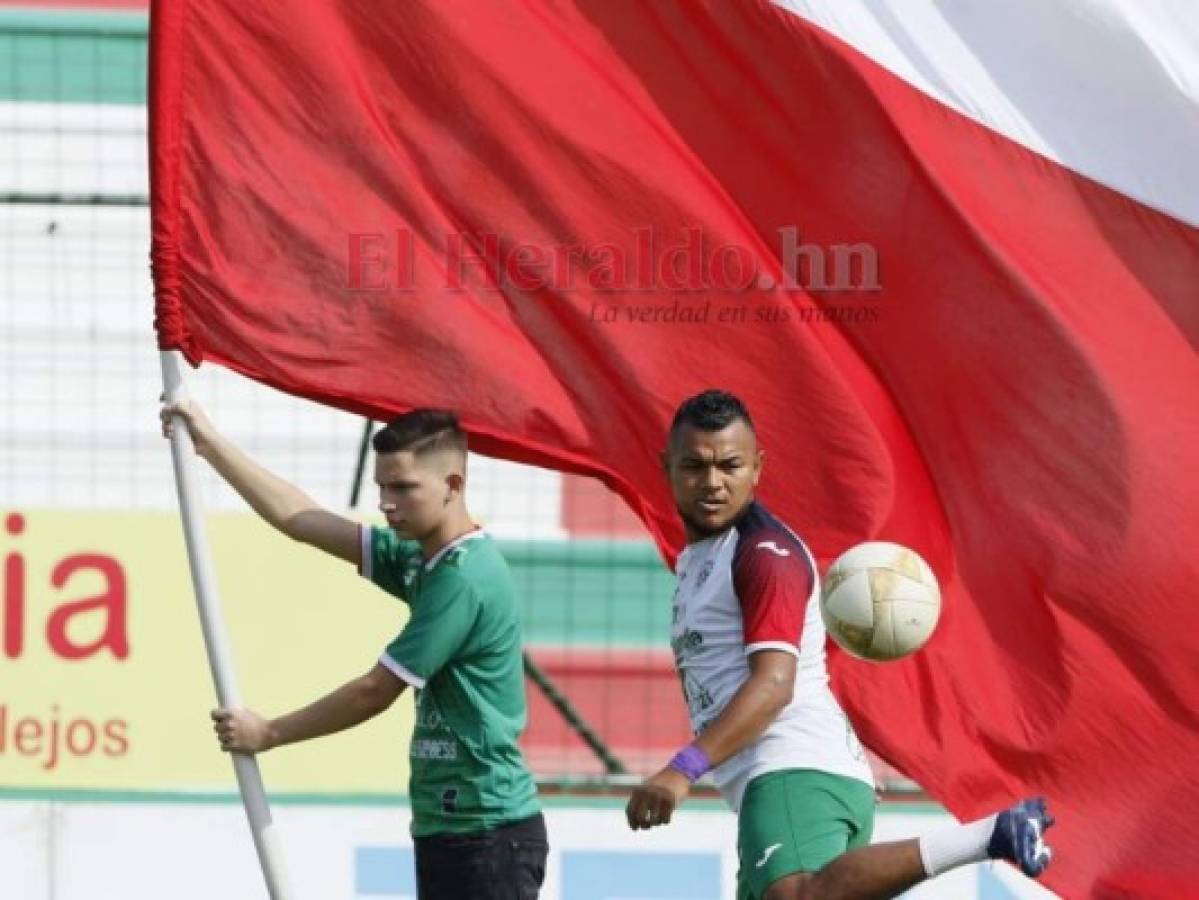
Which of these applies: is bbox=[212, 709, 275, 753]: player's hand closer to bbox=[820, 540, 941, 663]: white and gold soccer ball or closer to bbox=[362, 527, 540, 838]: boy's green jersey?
bbox=[362, 527, 540, 838]: boy's green jersey

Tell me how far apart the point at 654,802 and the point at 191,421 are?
170 cm

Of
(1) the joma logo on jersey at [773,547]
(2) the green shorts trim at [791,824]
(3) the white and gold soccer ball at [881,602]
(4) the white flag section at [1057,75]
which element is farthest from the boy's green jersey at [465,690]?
(4) the white flag section at [1057,75]

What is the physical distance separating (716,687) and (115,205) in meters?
4.63

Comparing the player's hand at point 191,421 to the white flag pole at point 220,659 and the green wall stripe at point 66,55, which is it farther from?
the green wall stripe at point 66,55

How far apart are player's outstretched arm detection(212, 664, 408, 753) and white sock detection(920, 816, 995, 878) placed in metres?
1.39

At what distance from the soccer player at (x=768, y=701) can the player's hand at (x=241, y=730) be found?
108cm

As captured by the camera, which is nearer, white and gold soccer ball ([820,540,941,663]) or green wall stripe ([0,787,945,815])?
white and gold soccer ball ([820,540,941,663])

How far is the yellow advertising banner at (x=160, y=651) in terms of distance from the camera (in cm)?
991

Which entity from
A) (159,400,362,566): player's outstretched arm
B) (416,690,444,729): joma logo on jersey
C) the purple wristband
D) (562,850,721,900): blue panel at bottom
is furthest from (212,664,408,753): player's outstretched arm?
(562,850,721,900): blue panel at bottom

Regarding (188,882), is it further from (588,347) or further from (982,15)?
(982,15)

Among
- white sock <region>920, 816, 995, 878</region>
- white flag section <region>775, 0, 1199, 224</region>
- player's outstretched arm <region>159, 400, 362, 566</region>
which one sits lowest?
white sock <region>920, 816, 995, 878</region>

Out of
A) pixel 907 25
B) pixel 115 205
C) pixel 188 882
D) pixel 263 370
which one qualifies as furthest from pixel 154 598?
pixel 907 25

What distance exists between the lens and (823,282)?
7617 millimetres

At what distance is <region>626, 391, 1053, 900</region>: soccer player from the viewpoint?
7.05m
